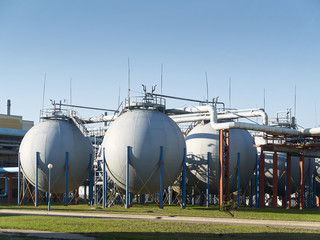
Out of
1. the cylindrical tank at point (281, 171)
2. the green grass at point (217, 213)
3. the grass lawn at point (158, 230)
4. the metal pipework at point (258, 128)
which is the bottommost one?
the green grass at point (217, 213)

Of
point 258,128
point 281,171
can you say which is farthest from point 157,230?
point 281,171

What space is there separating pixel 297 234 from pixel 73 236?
1021cm

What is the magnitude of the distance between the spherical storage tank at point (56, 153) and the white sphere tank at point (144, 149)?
7499mm

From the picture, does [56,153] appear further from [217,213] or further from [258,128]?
[258,128]

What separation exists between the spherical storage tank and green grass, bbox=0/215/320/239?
21433 mm

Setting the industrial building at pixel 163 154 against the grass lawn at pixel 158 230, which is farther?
the industrial building at pixel 163 154

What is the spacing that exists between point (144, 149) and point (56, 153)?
Answer: 11811 millimetres

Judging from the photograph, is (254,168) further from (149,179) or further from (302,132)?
(149,179)

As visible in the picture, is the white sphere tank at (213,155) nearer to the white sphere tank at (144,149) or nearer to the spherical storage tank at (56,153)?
the white sphere tank at (144,149)

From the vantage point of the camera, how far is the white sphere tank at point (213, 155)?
49.1 metres

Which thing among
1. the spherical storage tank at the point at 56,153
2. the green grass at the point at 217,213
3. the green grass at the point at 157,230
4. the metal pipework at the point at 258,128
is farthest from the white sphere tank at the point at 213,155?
the green grass at the point at 157,230

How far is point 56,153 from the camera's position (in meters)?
50.5

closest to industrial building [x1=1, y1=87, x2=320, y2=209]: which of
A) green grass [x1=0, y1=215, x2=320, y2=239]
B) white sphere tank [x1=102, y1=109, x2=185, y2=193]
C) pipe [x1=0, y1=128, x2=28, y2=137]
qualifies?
white sphere tank [x1=102, y1=109, x2=185, y2=193]

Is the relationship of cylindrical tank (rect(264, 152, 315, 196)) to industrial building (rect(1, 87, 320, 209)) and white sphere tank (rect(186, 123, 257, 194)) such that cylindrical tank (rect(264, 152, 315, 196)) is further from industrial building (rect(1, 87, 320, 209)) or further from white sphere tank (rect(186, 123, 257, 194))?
white sphere tank (rect(186, 123, 257, 194))
